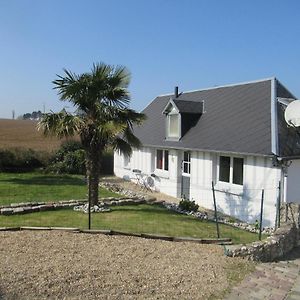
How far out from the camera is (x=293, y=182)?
15094 millimetres

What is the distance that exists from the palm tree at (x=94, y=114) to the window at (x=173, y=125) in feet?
20.3

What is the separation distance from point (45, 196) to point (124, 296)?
12.0 m

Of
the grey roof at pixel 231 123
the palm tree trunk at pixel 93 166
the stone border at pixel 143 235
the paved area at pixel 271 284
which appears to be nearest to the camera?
the paved area at pixel 271 284

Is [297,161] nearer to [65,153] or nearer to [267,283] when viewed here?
[267,283]

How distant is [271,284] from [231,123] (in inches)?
433

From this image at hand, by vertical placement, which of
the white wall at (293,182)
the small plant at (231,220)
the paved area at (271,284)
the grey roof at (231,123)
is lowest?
the small plant at (231,220)

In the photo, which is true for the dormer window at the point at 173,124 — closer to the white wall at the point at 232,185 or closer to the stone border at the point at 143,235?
the white wall at the point at 232,185

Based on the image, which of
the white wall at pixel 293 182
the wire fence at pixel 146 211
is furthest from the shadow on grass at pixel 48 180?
the white wall at pixel 293 182

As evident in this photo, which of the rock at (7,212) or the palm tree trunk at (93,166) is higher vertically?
the palm tree trunk at (93,166)

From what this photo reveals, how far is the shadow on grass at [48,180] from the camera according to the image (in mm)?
22141

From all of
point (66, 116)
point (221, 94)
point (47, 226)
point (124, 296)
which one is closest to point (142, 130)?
point (221, 94)

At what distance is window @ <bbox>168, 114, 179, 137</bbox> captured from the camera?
21147mm

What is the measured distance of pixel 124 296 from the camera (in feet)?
21.1

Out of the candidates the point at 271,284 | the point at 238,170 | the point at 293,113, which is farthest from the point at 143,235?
the point at 293,113
